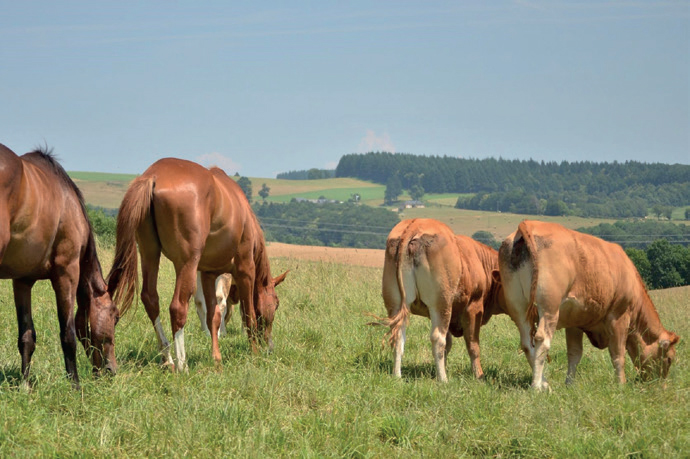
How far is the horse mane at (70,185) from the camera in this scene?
5789mm

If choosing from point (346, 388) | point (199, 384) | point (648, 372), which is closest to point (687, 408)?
point (648, 372)

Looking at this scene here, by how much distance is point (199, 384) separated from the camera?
5832 mm

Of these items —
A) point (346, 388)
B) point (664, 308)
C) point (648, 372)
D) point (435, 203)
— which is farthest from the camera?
point (435, 203)

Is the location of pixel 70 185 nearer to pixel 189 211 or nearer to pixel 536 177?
pixel 189 211

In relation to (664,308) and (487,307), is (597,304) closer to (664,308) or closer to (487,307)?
(487,307)

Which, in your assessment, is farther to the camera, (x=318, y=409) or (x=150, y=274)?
(x=150, y=274)

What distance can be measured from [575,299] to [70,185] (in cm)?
490

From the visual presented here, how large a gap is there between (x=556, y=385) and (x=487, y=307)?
1431 millimetres

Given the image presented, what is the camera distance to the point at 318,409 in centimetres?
552

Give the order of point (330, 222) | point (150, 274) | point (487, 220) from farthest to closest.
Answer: point (330, 222) < point (487, 220) < point (150, 274)

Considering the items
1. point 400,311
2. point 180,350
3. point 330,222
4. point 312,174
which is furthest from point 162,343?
point 312,174

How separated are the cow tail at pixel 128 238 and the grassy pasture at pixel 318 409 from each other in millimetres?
686

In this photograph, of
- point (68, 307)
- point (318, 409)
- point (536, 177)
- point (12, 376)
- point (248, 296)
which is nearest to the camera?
point (318, 409)

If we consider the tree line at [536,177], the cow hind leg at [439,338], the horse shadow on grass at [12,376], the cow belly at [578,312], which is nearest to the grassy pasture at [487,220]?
the tree line at [536,177]
